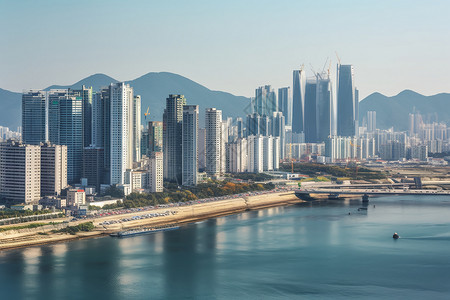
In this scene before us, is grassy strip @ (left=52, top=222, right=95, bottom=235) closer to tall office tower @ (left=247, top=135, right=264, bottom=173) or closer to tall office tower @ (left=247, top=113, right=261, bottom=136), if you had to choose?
tall office tower @ (left=247, top=135, right=264, bottom=173)

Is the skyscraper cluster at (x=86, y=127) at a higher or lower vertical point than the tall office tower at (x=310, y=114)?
lower

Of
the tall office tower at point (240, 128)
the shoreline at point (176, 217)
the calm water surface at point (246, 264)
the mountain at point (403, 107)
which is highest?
the mountain at point (403, 107)

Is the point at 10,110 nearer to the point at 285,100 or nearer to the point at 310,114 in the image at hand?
the point at 285,100

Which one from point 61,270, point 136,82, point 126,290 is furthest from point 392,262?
point 136,82

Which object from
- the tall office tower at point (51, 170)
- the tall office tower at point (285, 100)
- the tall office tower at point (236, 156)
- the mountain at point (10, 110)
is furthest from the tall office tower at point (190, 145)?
the tall office tower at point (285, 100)

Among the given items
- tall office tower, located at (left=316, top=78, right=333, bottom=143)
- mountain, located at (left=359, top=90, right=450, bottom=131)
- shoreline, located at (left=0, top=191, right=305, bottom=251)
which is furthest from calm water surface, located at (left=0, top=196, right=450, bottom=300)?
mountain, located at (left=359, top=90, right=450, bottom=131)

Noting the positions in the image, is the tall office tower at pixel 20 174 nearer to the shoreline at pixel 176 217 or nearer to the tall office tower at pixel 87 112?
the shoreline at pixel 176 217
